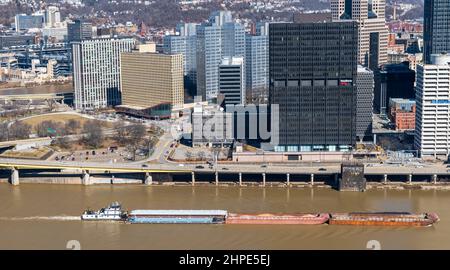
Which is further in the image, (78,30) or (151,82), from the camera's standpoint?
(78,30)

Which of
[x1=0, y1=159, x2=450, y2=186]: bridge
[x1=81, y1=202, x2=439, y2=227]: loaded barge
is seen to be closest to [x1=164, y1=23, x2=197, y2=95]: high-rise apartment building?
[x1=0, y1=159, x2=450, y2=186]: bridge

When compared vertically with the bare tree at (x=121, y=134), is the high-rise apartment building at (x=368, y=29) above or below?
above

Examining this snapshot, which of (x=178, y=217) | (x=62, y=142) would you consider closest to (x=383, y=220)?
(x=178, y=217)

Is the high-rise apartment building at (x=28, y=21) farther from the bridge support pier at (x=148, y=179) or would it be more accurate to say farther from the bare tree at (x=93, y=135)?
the bridge support pier at (x=148, y=179)

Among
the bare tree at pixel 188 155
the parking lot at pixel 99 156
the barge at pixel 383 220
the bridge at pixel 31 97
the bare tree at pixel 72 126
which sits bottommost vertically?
the barge at pixel 383 220

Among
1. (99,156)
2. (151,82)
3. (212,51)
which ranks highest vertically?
(212,51)

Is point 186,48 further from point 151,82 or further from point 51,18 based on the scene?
point 51,18

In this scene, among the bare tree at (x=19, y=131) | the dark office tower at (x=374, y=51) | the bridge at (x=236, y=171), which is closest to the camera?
the bridge at (x=236, y=171)

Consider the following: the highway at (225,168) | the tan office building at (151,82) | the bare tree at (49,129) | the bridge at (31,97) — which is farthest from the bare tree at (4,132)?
the bridge at (31,97)
